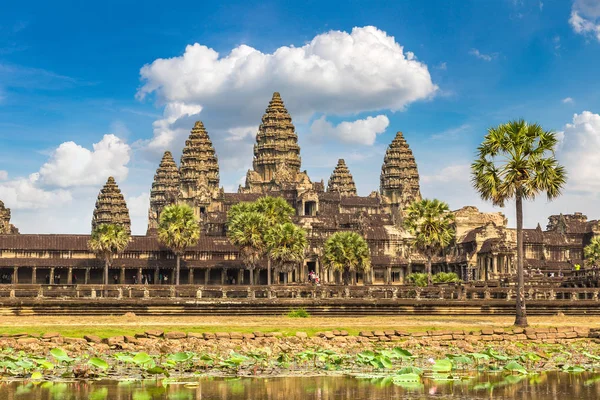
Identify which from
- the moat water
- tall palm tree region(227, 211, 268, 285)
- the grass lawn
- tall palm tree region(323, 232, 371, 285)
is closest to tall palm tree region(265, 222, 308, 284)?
tall palm tree region(227, 211, 268, 285)

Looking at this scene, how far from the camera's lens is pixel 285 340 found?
103ft

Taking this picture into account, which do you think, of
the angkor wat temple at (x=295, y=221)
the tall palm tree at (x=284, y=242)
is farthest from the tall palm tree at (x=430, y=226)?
the angkor wat temple at (x=295, y=221)

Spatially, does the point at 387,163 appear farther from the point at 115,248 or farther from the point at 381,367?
the point at 381,367

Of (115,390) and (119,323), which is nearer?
(115,390)

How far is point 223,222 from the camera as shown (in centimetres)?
12412

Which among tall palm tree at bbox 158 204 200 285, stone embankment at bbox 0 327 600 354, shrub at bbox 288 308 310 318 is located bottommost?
stone embankment at bbox 0 327 600 354

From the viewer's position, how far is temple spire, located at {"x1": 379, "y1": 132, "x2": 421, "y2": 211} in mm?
168500

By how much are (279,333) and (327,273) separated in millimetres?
75118

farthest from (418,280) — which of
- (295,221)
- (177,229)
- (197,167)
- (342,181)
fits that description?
(342,181)

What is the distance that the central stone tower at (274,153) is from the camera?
151750 mm

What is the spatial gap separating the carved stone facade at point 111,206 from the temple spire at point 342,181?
148ft

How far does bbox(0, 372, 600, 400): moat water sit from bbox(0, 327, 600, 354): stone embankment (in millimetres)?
6712

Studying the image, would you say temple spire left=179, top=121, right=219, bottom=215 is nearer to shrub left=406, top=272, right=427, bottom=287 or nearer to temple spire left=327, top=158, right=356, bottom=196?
temple spire left=327, top=158, right=356, bottom=196

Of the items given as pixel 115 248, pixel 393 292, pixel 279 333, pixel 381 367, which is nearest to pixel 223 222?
pixel 115 248
